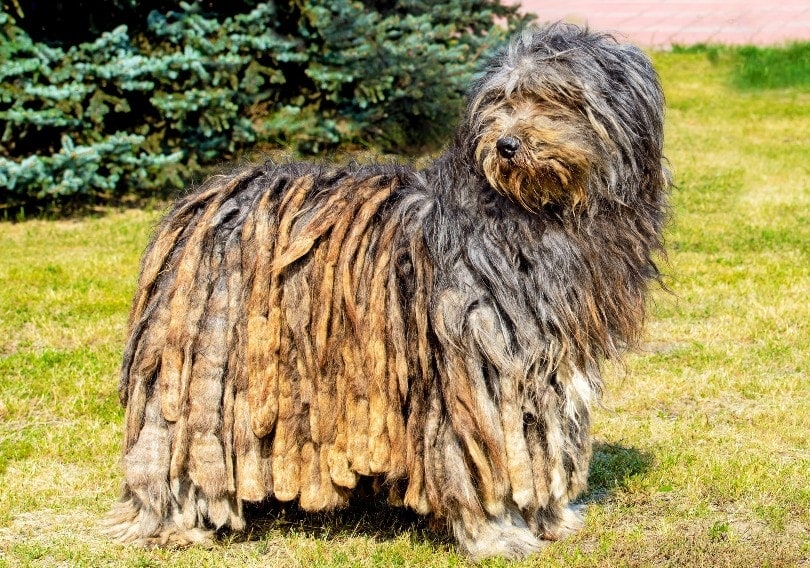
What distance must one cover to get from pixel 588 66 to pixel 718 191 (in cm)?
823

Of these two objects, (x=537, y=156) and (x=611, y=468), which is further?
(x=611, y=468)

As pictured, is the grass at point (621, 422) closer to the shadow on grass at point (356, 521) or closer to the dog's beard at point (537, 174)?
the shadow on grass at point (356, 521)

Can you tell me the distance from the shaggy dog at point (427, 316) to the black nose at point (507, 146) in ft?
0.03

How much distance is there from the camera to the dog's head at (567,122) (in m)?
3.90

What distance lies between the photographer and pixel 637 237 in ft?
13.6

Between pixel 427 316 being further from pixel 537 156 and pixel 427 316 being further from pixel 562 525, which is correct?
pixel 562 525

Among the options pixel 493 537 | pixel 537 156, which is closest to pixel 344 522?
pixel 493 537

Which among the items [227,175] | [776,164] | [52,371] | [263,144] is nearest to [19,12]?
[263,144]

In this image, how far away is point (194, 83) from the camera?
10586 mm

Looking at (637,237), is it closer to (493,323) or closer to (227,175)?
(493,323)

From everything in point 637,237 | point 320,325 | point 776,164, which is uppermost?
point 637,237

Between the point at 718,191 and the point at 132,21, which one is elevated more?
the point at 132,21

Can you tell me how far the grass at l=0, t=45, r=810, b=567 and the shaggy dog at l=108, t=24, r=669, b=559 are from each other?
32cm

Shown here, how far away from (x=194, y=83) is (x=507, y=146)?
7195mm
